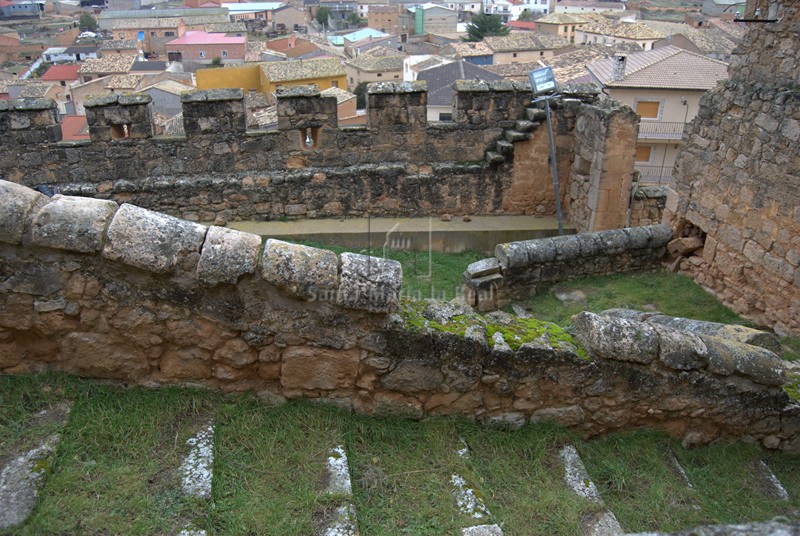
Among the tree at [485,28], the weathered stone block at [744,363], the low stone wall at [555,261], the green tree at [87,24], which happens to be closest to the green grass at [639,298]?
the low stone wall at [555,261]

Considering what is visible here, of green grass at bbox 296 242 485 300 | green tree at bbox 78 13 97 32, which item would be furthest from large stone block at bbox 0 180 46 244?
green tree at bbox 78 13 97 32

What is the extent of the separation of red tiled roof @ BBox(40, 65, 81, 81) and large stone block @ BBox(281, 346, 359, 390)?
5646 centimetres

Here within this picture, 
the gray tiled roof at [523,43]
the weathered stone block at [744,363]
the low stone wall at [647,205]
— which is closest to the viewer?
the weathered stone block at [744,363]

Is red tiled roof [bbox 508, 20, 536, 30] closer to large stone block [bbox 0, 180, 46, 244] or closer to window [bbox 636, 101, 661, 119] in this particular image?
window [bbox 636, 101, 661, 119]

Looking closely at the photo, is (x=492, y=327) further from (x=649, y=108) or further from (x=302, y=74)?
(x=302, y=74)

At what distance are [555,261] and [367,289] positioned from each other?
4.43m

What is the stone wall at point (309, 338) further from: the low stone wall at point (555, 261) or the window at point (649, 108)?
the window at point (649, 108)

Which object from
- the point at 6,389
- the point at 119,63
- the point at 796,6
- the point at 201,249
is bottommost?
the point at 119,63

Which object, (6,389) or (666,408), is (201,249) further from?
(666,408)

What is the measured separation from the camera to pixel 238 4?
103 m

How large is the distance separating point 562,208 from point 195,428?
24.7 feet

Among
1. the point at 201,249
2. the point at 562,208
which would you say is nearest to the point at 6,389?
the point at 201,249

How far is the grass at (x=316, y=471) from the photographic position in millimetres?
2611

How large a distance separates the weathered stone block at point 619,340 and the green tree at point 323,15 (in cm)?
10093
